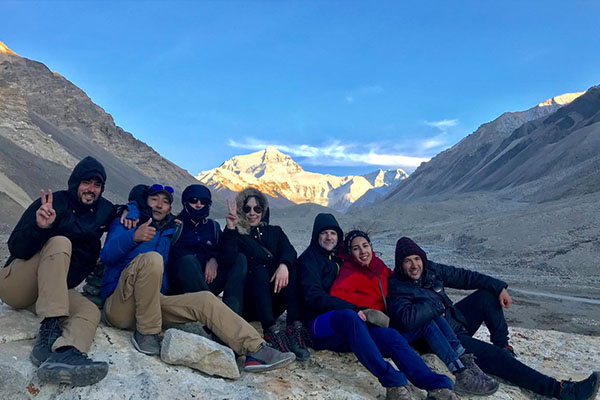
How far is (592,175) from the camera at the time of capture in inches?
1726

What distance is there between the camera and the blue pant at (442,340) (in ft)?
14.1

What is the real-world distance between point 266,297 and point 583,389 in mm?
3221

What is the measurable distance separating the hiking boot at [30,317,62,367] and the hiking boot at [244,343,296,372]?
1634 mm

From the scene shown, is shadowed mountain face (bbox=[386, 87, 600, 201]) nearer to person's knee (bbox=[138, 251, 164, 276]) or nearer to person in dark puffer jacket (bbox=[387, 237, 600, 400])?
person in dark puffer jacket (bbox=[387, 237, 600, 400])

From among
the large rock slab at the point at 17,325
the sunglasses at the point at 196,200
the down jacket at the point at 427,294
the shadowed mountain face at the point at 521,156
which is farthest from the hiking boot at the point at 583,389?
the shadowed mountain face at the point at 521,156

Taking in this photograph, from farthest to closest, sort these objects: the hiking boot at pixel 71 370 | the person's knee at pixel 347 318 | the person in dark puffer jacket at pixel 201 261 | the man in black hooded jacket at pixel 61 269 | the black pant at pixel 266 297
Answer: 1. the black pant at pixel 266 297
2. the person in dark puffer jacket at pixel 201 261
3. the person's knee at pixel 347 318
4. the man in black hooded jacket at pixel 61 269
5. the hiking boot at pixel 71 370

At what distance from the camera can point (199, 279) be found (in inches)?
182

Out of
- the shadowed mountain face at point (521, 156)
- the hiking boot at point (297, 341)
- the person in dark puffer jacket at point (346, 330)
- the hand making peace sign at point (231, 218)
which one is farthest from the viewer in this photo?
the shadowed mountain face at point (521, 156)

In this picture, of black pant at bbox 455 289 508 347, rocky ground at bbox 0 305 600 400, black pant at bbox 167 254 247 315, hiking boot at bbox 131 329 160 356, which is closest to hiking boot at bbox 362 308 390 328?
rocky ground at bbox 0 305 600 400

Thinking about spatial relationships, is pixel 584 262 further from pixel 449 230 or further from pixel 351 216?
pixel 351 216

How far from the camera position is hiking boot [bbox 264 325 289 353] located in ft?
14.7

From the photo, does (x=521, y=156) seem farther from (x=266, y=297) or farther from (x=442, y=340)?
(x=266, y=297)

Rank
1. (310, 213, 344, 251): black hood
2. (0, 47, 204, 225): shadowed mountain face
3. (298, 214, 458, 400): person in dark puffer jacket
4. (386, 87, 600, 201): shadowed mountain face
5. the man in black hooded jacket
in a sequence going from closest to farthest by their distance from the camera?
1. the man in black hooded jacket
2. (298, 214, 458, 400): person in dark puffer jacket
3. (310, 213, 344, 251): black hood
4. (0, 47, 204, 225): shadowed mountain face
5. (386, 87, 600, 201): shadowed mountain face

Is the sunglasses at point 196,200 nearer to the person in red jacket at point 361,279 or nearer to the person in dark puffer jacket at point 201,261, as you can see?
the person in dark puffer jacket at point 201,261
